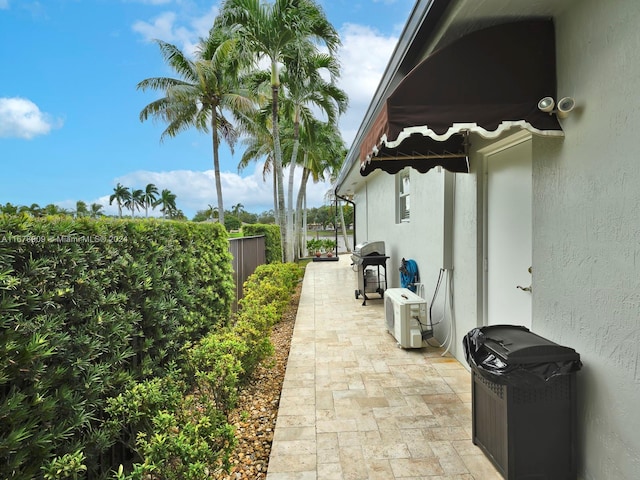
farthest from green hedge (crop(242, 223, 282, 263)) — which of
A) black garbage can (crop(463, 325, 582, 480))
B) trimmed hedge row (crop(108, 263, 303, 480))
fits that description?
black garbage can (crop(463, 325, 582, 480))

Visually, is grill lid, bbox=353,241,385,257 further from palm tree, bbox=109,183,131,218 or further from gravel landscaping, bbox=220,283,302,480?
palm tree, bbox=109,183,131,218

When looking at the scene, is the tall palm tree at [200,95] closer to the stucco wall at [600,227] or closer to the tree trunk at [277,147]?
the tree trunk at [277,147]

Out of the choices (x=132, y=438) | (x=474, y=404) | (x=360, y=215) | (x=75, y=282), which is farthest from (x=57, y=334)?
(x=360, y=215)

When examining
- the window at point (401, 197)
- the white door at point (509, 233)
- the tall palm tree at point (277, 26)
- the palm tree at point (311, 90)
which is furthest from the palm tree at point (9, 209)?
the palm tree at point (311, 90)

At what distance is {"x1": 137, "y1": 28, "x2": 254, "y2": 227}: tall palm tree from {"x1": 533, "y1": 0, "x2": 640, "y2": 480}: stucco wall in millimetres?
14537

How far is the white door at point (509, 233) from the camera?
3.24 meters

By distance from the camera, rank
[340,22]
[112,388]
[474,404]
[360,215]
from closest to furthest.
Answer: [112,388]
[474,404]
[340,22]
[360,215]

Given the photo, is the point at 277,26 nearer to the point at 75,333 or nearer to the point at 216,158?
the point at 75,333

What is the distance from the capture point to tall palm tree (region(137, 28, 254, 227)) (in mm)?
16078

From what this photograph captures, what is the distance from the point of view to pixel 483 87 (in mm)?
2574

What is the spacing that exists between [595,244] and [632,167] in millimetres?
494

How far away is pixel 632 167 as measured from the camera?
1961 mm

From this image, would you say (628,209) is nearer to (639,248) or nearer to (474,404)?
(639,248)

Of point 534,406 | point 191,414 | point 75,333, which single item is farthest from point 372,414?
point 75,333
